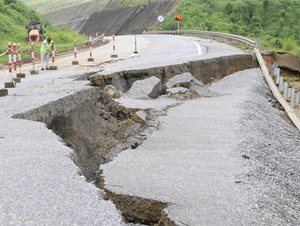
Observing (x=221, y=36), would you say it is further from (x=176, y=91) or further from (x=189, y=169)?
(x=189, y=169)

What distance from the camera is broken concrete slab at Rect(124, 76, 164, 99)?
32.1 ft

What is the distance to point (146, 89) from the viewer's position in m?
10.1

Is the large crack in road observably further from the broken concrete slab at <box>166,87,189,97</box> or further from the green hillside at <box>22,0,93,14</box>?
the green hillside at <box>22,0,93,14</box>

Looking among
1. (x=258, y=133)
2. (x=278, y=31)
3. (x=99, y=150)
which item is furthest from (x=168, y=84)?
(x=278, y=31)

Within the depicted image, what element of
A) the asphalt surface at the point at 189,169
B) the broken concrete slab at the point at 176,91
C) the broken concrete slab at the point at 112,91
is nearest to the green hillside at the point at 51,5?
the broken concrete slab at the point at 176,91

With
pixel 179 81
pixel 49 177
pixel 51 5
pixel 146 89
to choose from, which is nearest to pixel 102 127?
pixel 146 89

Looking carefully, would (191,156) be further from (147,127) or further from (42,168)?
(42,168)

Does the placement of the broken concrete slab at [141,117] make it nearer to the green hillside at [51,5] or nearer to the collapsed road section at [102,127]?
the collapsed road section at [102,127]

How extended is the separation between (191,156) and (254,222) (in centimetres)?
216

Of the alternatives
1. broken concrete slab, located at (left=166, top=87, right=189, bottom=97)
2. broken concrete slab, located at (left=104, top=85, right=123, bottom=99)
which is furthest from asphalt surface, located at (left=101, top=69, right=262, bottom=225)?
broken concrete slab, located at (left=166, top=87, right=189, bottom=97)

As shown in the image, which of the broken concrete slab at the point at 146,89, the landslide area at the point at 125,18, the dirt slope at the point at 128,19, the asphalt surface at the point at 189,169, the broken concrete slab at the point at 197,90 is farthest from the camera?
the landslide area at the point at 125,18

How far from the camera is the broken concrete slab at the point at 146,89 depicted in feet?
32.1

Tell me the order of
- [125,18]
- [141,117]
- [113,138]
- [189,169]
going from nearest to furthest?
[189,169]
[113,138]
[141,117]
[125,18]

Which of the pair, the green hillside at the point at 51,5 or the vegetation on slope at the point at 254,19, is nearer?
the vegetation on slope at the point at 254,19
